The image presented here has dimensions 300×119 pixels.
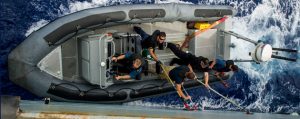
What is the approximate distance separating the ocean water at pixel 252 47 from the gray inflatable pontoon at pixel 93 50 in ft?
1.64

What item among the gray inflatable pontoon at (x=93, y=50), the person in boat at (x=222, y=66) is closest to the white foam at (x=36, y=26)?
the gray inflatable pontoon at (x=93, y=50)

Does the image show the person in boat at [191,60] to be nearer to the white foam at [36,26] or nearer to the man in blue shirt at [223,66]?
the man in blue shirt at [223,66]

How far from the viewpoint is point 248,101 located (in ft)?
28.6

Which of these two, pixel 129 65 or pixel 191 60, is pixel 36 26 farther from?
pixel 191 60

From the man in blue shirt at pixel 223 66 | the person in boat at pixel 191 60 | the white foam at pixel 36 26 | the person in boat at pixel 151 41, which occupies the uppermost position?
the white foam at pixel 36 26

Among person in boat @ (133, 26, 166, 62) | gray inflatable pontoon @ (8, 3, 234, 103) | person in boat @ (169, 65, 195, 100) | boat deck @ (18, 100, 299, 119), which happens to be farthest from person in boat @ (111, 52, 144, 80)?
boat deck @ (18, 100, 299, 119)

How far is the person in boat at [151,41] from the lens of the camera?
20.1 feet

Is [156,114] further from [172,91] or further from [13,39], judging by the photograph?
[13,39]

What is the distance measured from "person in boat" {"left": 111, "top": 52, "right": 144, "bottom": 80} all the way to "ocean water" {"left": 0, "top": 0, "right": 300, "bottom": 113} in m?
0.67

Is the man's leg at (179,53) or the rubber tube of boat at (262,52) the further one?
the rubber tube of boat at (262,52)

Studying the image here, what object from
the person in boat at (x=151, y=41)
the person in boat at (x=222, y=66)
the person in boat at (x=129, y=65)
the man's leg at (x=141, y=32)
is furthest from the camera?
the person in boat at (x=222, y=66)

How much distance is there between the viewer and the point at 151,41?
244 inches

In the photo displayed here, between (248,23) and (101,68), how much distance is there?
158 inches

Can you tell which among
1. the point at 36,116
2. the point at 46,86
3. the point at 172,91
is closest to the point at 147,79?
the point at 172,91
